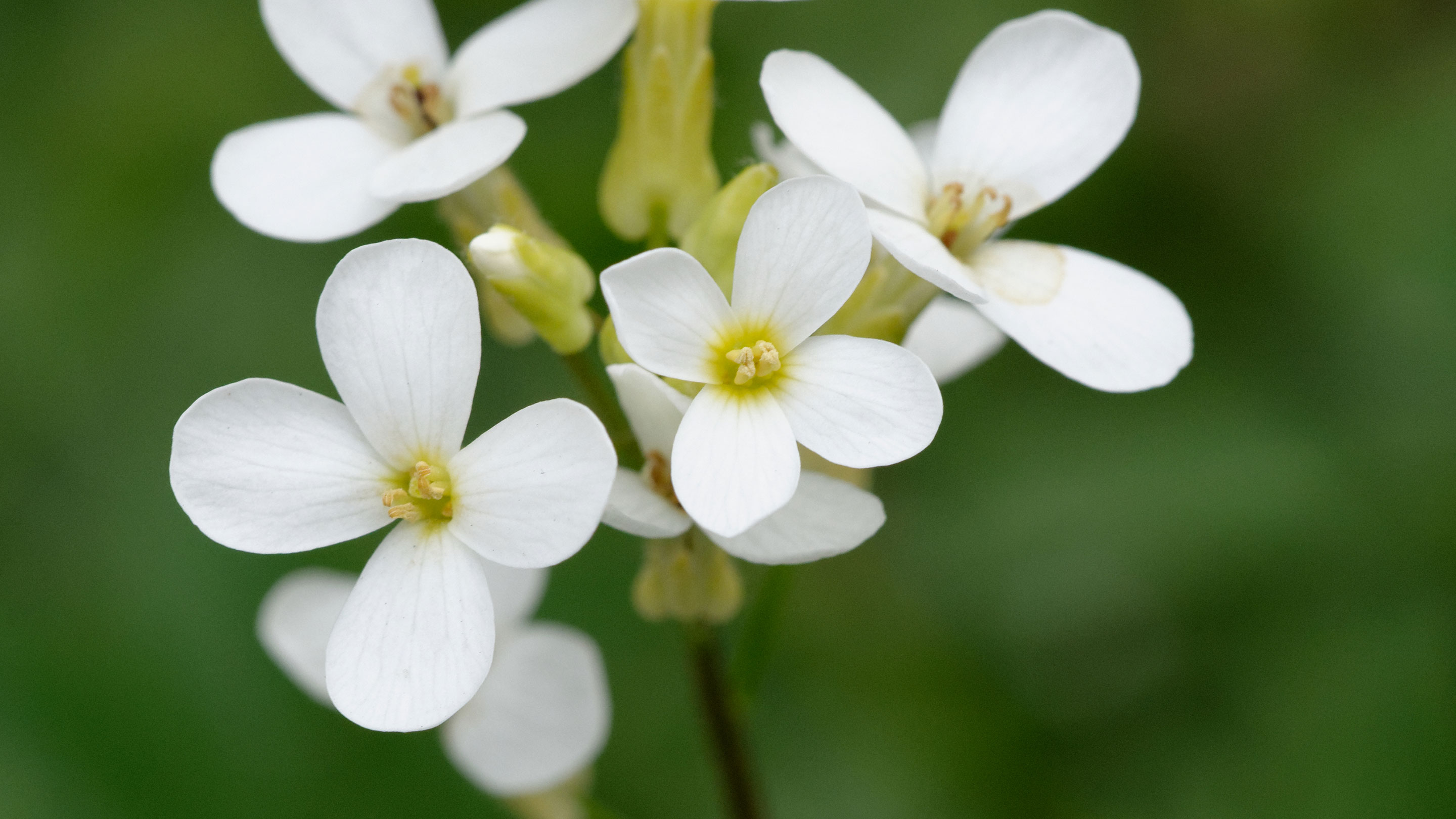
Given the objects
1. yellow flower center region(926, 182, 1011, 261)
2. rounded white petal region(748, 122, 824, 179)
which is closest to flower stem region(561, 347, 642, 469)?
rounded white petal region(748, 122, 824, 179)

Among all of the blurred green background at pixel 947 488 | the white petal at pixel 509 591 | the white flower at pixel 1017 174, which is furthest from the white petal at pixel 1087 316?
the blurred green background at pixel 947 488

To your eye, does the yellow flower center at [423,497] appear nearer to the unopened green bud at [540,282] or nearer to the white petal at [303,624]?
the unopened green bud at [540,282]

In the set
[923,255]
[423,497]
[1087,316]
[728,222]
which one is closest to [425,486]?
[423,497]

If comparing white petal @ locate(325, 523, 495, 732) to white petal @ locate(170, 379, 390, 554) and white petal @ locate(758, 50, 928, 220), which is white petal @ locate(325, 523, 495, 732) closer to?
white petal @ locate(170, 379, 390, 554)

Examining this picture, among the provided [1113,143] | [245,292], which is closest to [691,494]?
[1113,143]

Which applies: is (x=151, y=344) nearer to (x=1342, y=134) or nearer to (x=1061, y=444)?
(x=1061, y=444)

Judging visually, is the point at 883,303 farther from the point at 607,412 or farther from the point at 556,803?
the point at 556,803

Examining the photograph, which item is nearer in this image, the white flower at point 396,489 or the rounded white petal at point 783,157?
the white flower at point 396,489
